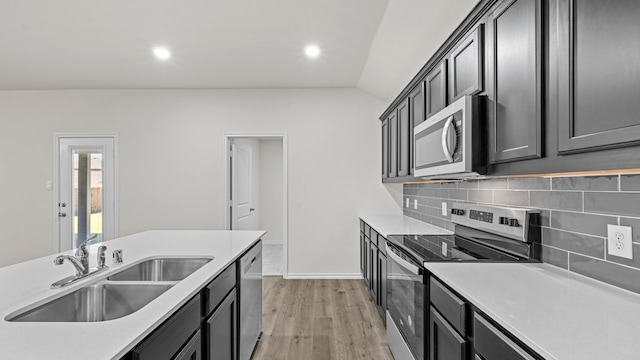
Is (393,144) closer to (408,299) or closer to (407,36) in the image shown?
(407,36)

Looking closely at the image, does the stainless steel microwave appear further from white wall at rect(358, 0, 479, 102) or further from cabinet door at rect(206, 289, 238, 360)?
cabinet door at rect(206, 289, 238, 360)

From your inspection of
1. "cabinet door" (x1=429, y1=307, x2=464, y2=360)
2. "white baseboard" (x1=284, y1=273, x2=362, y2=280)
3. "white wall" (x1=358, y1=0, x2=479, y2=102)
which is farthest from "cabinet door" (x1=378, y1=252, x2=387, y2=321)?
"white wall" (x1=358, y1=0, x2=479, y2=102)

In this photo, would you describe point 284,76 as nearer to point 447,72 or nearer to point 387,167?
point 387,167

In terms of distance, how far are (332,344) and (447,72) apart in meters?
2.20

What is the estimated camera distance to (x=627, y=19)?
90 centimetres

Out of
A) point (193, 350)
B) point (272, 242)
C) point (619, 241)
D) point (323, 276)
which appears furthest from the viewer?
point (272, 242)

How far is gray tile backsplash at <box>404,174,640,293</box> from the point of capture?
120cm

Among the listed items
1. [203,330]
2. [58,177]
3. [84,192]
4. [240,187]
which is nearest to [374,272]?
[203,330]

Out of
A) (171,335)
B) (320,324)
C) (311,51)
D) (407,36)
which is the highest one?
(311,51)

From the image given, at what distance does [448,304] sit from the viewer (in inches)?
56.2

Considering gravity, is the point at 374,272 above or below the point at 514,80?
below

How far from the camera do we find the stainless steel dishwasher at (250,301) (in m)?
2.17

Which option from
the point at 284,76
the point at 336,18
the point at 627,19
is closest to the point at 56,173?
the point at 284,76

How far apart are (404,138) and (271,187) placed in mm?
4542
